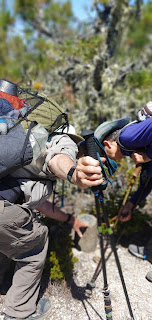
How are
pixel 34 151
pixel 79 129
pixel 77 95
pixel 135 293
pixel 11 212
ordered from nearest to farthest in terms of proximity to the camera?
pixel 34 151
pixel 11 212
pixel 135 293
pixel 79 129
pixel 77 95

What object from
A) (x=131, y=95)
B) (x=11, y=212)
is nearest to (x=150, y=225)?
(x=11, y=212)

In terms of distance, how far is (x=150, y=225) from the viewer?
10.2ft

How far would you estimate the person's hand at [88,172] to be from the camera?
1.20 meters

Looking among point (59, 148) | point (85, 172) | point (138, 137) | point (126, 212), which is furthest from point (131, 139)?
point (126, 212)

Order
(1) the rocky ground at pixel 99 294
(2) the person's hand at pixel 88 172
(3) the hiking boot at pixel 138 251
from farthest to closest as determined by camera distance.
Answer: (3) the hiking boot at pixel 138 251, (1) the rocky ground at pixel 99 294, (2) the person's hand at pixel 88 172

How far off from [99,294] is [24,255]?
2.87ft

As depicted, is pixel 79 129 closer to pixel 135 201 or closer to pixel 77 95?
pixel 77 95

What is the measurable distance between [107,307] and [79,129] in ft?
10.1

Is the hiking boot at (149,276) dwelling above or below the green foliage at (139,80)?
below

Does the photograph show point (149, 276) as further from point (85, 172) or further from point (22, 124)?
point (22, 124)

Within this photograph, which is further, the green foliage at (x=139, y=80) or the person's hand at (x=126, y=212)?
the green foliage at (x=139, y=80)

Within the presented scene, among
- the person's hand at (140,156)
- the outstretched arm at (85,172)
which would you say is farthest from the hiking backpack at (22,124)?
the person's hand at (140,156)

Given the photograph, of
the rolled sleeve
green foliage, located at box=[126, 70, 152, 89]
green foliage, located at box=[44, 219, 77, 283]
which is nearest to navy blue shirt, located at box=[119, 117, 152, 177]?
the rolled sleeve

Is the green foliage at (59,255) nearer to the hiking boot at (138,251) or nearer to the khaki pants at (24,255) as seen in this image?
the khaki pants at (24,255)
